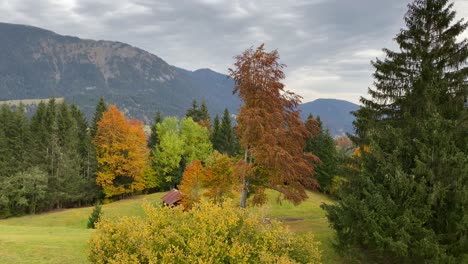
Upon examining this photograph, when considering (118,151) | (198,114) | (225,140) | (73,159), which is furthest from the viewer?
(198,114)

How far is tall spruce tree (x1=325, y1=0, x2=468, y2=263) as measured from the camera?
15.0 m

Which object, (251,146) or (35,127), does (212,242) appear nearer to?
(251,146)

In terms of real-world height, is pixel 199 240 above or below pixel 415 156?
below

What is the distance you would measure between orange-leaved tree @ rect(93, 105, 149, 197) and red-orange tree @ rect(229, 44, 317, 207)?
1254 inches

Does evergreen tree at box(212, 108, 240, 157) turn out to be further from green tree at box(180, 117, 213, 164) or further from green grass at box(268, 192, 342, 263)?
green grass at box(268, 192, 342, 263)

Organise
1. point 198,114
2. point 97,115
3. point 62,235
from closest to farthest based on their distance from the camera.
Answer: point 62,235 → point 97,115 → point 198,114

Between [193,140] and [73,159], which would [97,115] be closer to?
[73,159]

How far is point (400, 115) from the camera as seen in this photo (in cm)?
1972

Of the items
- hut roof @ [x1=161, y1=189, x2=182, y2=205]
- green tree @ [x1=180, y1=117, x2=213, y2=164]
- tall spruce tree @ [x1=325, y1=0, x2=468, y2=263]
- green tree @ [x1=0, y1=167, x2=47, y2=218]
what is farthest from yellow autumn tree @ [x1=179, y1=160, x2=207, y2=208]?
green tree @ [x1=180, y1=117, x2=213, y2=164]

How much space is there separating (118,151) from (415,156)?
147 feet

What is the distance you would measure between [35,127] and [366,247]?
51422 mm

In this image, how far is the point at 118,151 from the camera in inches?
2092

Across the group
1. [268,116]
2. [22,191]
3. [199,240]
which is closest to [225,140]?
[22,191]

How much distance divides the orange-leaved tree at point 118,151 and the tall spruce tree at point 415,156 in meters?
38.0
